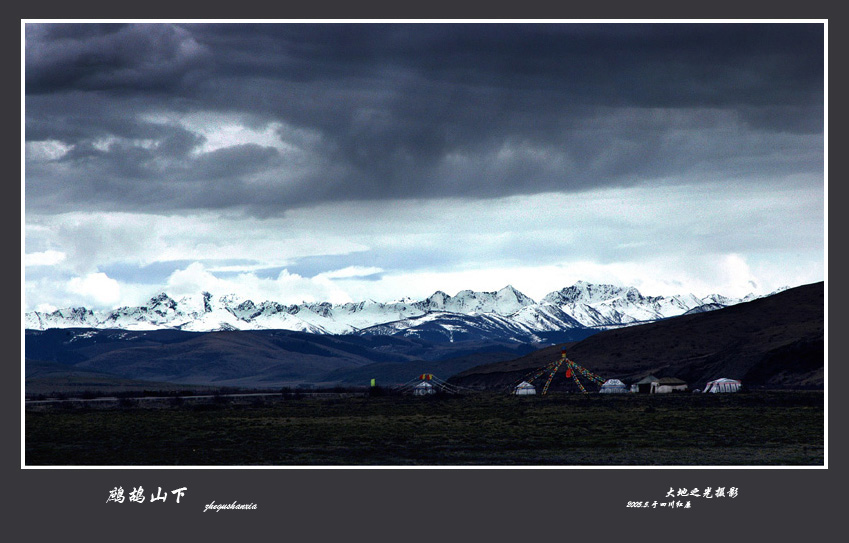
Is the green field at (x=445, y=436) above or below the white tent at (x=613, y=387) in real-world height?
above

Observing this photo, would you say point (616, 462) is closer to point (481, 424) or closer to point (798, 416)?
point (481, 424)

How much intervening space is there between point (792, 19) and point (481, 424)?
50909mm

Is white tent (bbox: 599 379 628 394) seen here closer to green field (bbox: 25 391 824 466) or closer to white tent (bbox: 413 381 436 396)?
white tent (bbox: 413 381 436 396)

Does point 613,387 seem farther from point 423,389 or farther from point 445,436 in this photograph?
Result: point 445,436

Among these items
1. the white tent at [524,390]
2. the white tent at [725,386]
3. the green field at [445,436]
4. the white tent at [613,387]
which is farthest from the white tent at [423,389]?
the green field at [445,436]

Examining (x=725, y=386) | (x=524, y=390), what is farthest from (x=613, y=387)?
(x=725, y=386)

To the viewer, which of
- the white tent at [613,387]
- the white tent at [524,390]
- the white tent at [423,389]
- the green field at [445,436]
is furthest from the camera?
the white tent at [423,389]

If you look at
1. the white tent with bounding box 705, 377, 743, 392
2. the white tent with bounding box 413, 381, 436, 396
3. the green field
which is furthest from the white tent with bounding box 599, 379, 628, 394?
the green field

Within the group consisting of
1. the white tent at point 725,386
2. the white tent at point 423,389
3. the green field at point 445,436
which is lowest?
the white tent at point 423,389

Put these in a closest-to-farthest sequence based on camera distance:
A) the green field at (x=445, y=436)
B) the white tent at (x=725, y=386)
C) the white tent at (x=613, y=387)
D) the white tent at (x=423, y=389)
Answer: the green field at (x=445, y=436)
the white tent at (x=725, y=386)
the white tent at (x=613, y=387)
the white tent at (x=423, y=389)

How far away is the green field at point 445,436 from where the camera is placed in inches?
2280

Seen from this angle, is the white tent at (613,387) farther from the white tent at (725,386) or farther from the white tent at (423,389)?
the white tent at (423,389)

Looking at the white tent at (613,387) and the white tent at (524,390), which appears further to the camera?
the white tent at (613,387)

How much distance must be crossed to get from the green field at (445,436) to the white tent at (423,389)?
63552 millimetres
